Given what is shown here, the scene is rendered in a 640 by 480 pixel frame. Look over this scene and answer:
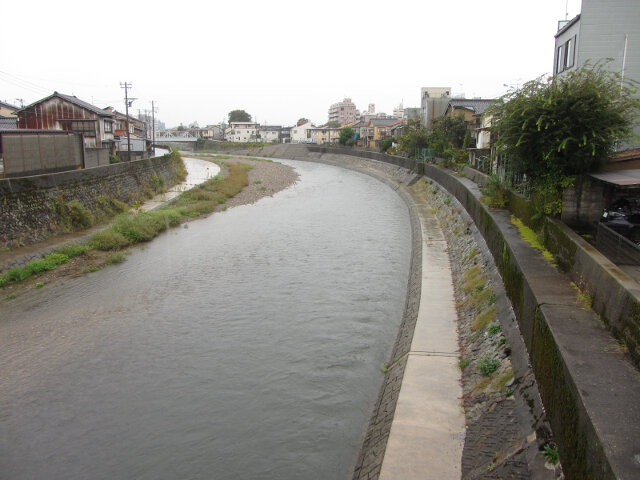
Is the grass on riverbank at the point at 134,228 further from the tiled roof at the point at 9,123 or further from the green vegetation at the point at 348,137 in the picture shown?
the green vegetation at the point at 348,137

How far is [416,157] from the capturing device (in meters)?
49.8

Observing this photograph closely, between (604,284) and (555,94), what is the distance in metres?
7.05

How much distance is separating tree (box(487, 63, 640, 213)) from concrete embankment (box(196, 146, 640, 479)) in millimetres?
3082

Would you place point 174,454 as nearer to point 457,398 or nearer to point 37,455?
point 37,455

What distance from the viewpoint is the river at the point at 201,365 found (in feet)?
28.1

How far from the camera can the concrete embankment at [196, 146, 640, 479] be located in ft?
17.2

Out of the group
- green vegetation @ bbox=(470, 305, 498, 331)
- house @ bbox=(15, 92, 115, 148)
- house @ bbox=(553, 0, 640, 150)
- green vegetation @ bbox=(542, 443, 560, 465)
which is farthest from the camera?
house @ bbox=(15, 92, 115, 148)

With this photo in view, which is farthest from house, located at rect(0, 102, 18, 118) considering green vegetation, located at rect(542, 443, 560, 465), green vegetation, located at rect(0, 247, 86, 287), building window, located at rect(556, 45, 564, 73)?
green vegetation, located at rect(542, 443, 560, 465)

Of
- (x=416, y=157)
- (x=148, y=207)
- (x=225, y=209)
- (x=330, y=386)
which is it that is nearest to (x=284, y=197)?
(x=225, y=209)

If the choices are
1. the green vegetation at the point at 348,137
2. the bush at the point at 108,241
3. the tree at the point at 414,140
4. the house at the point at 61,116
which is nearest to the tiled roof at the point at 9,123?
the house at the point at 61,116

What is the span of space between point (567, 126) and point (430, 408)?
8519 mm

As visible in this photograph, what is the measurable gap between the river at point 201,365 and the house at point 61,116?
30.9m

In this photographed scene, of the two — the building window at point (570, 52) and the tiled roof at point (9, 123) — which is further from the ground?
the building window at point (570, 52)

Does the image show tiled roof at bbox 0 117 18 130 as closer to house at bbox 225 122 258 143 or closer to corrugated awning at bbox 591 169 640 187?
corrugated awning at bbox 591 169 640 187
